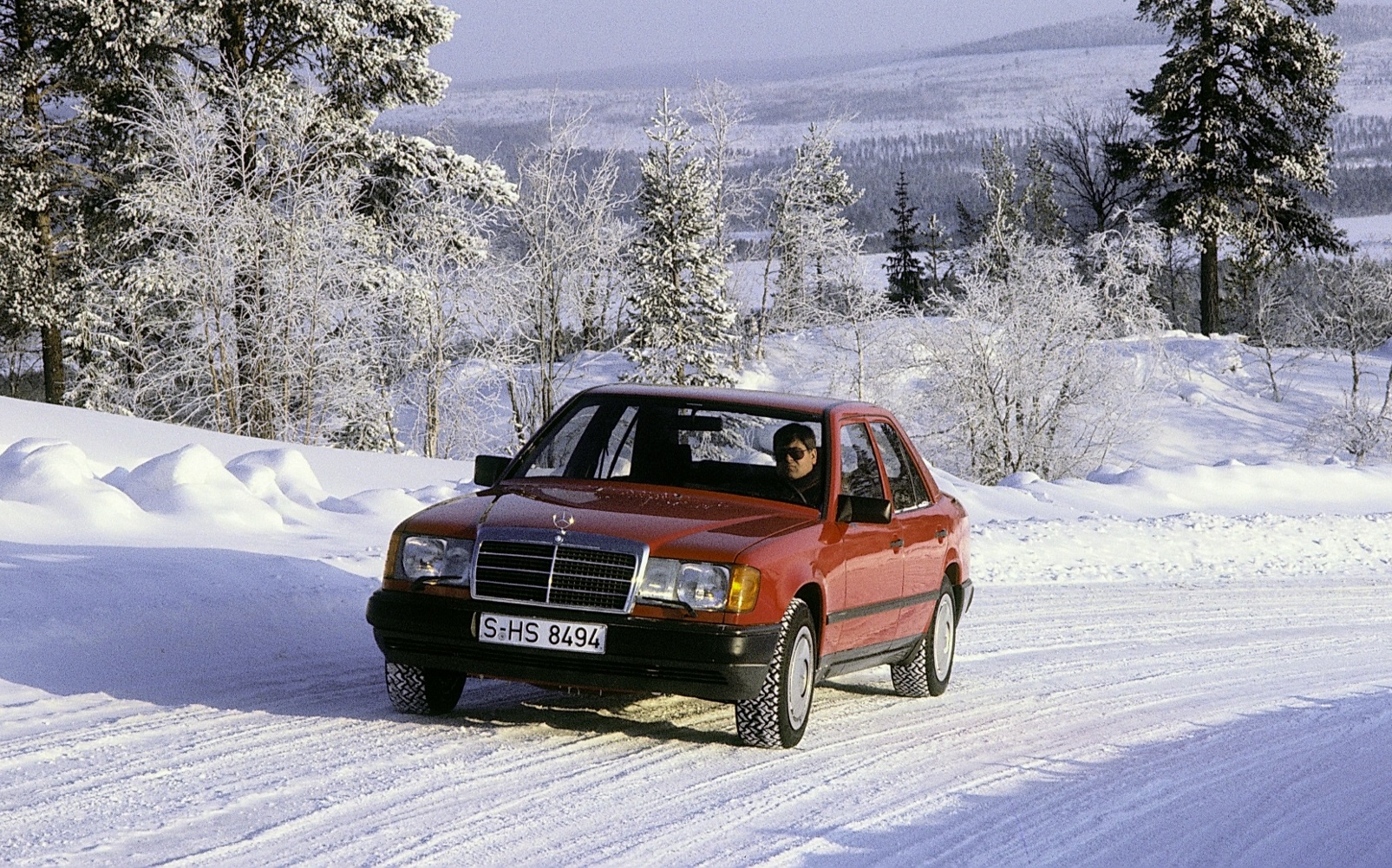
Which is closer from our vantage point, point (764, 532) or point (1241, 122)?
point (764, 532)

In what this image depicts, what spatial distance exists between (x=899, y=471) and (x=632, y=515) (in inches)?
95.5

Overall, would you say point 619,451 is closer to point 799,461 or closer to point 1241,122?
point 799,461

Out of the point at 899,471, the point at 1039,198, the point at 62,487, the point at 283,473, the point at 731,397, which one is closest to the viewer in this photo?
the point at 731,397

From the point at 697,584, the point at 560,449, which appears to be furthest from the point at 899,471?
the point at 697,584

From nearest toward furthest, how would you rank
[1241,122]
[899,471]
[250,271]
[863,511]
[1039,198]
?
1. [863,511]
2. [899,471]
3. [250,271]
4. [1241,122]
5. [1039,198]

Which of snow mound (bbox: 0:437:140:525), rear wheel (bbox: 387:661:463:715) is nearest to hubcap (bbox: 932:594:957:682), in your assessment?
rear wheel (bbox: 387:661:463:715)

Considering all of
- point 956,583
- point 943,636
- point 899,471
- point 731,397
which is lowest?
point 943,636

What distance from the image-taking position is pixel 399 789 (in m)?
5.94

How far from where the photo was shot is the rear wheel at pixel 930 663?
358 inches

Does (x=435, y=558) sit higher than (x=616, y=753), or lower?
higher

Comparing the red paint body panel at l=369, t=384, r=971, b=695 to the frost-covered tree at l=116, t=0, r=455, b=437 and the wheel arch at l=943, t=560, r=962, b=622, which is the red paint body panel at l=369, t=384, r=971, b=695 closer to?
the wheel arch at l=943, t=560, r=962, b=622

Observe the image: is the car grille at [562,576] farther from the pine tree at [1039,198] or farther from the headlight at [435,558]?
the pine tree at [1039,198]

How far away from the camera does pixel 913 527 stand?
28.7 ft

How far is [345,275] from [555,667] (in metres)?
27.2
